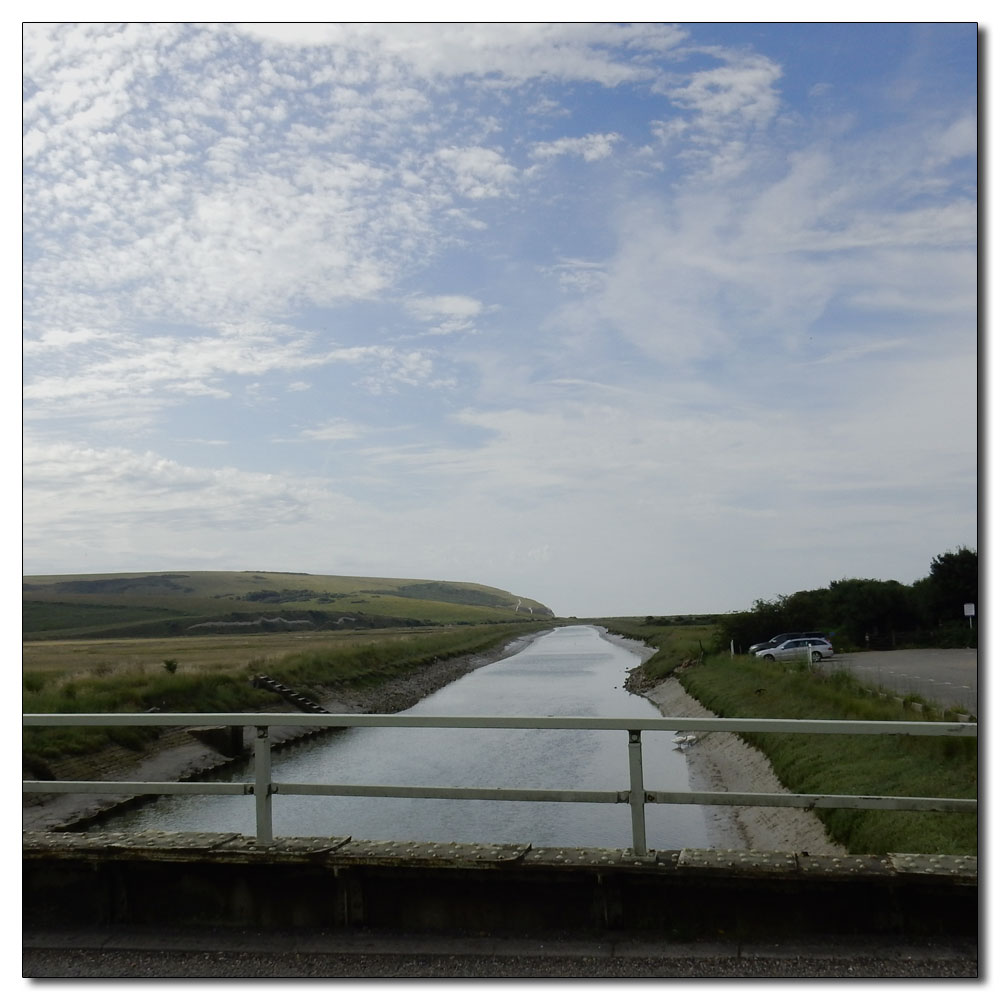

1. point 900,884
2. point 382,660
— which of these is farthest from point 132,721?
point 382,660

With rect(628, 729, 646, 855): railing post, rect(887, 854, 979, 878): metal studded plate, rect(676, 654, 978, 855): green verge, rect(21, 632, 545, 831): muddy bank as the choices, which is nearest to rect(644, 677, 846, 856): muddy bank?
rect(676, 654, 978, 855): green verge

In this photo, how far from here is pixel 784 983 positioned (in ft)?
17.4

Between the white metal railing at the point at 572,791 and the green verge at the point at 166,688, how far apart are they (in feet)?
37.4

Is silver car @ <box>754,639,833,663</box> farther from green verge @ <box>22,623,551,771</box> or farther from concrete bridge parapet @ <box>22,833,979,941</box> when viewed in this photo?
concrete bridge parapet @ <box>22,833,979,941</box>

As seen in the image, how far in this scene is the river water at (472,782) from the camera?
61.7ft

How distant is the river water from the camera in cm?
1881

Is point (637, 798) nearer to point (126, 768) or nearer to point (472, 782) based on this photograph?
point (472, 782)

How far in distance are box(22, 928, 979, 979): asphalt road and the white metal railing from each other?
67cm

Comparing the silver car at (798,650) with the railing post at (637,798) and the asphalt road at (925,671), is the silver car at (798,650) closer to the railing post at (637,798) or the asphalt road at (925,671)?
the asphalt road at (925,671)

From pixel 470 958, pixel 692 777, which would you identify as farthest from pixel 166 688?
pixel 470 958

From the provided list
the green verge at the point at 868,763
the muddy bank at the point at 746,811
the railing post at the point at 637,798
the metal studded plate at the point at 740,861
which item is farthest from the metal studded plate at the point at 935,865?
the muddy bank at the point at 746,811

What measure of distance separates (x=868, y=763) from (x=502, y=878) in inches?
566

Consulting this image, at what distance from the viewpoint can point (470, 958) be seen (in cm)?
579

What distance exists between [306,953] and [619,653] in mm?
98837
